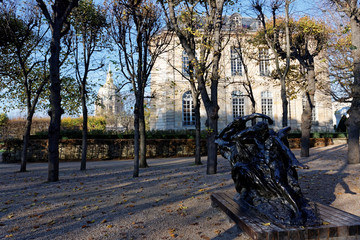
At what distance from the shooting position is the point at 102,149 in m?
18.2

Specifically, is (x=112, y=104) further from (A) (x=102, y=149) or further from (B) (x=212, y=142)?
(B) (x=212, y=142)

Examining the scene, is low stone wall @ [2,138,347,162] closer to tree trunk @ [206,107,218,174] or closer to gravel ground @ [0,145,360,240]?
gravel ground @ [0,145,360,240]

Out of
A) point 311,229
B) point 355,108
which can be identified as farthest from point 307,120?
point 311,229

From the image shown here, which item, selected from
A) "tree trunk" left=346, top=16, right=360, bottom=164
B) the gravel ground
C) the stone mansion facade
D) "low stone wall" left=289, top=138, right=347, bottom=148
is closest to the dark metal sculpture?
the gravel ground

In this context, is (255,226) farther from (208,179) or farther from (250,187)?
(208,179)

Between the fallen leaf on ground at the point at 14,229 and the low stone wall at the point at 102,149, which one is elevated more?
the low stone wall at the point at 102,149

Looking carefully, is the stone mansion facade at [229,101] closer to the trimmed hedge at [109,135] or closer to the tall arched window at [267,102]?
the tall arched window at [267,102]

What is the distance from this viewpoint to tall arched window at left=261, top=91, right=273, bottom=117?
28980 millimetres

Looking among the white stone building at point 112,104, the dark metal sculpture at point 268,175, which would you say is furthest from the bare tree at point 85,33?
the dark metal sculpture at point 268,175

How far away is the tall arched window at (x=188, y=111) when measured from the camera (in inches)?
1075

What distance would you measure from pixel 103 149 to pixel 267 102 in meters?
18.8

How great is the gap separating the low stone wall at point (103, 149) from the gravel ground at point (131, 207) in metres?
9.36

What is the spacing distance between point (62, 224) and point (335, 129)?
3177 centimetres

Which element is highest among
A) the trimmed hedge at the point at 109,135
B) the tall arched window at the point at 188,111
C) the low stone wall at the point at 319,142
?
the tall arched window at the point at 188,111
